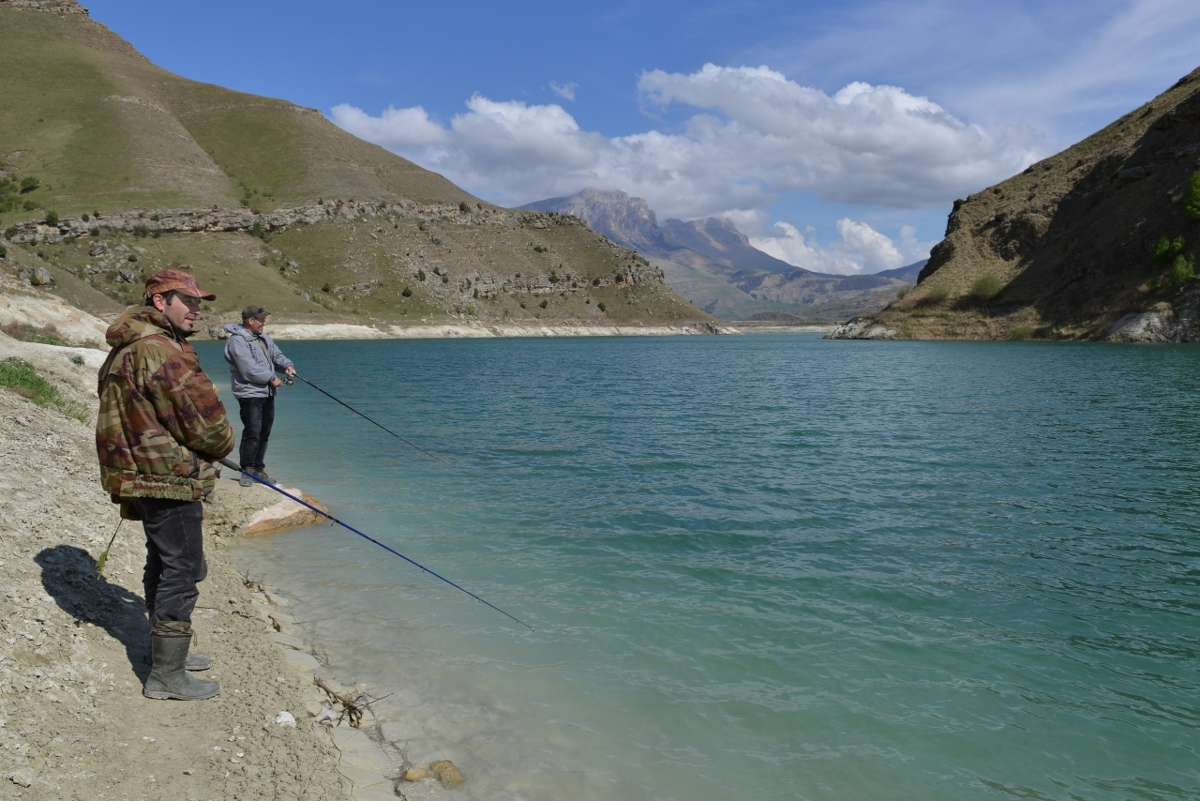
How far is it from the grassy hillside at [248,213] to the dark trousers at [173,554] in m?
82.2

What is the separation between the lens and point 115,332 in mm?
4703

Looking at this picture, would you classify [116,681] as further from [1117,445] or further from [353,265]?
[353,265]

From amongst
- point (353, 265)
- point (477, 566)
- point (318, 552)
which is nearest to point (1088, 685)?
point (477, 566)

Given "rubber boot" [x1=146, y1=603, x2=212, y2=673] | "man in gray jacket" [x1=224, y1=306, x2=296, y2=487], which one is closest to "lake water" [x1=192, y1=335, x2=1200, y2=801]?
"man in gray jacket" [x1=224, y1=306, x2=296, y2=487]

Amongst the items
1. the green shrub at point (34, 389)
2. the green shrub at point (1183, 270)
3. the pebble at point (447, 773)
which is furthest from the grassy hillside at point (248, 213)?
the green shrub at point (1183, 270)

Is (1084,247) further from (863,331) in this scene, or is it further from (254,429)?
(254,429)

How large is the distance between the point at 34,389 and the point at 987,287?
110431mm

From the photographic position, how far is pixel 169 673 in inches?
194

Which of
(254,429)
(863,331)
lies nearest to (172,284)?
(254,429)

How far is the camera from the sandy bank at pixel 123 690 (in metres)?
4.00

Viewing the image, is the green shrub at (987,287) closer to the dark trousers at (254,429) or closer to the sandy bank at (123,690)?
the dark trousers at (254,429)

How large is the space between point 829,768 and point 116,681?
5226mm

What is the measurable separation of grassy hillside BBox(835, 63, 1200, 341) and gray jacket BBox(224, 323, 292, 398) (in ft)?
276

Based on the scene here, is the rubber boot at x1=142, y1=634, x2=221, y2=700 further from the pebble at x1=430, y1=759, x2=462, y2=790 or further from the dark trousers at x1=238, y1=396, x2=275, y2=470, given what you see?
the dark trousers at x1=238, y1=396, x2=275, y2=470
